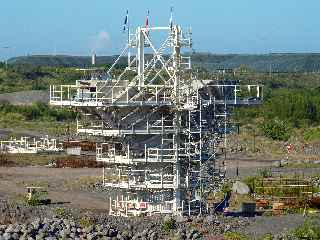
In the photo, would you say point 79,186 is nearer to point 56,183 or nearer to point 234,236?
point 56,183

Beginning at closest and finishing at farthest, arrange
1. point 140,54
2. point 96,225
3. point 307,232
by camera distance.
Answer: point 307,232, point 96,225, point 140,54

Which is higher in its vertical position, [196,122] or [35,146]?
[196,122]

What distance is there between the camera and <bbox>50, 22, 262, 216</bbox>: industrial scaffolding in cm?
3519

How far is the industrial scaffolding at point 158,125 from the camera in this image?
35.2 metres

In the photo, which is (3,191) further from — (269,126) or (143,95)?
(269,126)

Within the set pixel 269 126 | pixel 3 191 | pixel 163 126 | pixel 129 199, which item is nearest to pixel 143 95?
pixel 163 126

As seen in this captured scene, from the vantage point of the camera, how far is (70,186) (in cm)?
5131

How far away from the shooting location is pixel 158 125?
35656mm

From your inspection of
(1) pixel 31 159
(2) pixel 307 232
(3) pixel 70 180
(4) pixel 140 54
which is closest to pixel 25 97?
(1) pixel 31 159

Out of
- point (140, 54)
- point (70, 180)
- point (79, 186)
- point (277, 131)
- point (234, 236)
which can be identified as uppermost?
point (140, 54)

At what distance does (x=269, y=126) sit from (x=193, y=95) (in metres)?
→ 56.5

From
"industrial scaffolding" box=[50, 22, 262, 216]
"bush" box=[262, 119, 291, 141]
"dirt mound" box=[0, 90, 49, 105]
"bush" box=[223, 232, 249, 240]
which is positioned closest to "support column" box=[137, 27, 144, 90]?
"industrial scaffolding" box=[50, 22, 262, 216]

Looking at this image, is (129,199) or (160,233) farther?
(129,199)

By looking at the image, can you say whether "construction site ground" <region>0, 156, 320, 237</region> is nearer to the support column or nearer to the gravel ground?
the gravel ground
